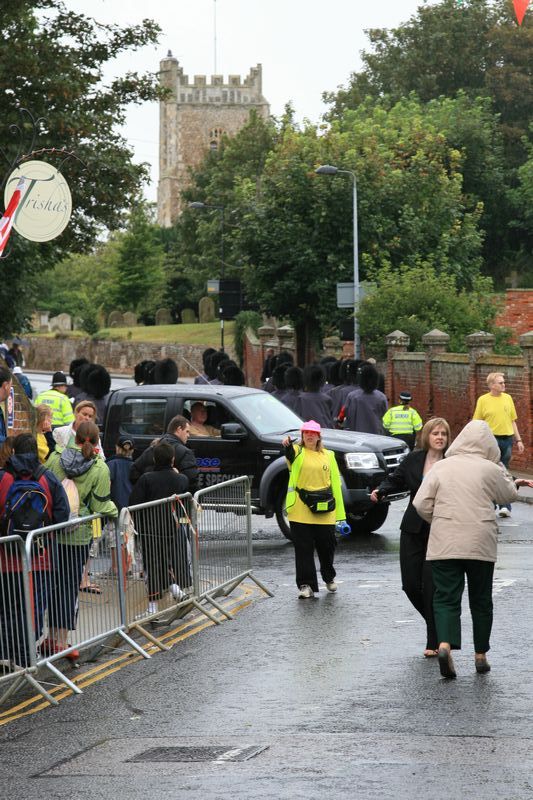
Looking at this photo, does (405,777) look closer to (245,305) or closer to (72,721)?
(72,721)

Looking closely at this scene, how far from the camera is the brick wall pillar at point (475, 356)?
3042cm

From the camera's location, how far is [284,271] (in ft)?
157

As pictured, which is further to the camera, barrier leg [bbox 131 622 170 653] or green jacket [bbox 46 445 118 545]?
green jacket [bbox 46 445 118 545]

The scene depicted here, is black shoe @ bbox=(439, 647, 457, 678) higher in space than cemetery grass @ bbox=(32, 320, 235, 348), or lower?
lower

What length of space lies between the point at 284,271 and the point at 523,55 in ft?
101

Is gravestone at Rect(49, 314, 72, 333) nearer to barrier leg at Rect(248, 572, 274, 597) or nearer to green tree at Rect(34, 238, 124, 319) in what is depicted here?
green tree at Rect(34, 238, 124, 319)

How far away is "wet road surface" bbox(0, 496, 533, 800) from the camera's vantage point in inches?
291

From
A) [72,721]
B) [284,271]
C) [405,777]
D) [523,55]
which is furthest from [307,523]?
[523,55]

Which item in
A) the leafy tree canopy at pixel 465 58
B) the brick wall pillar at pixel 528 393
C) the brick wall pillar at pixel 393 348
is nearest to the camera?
the brick wall pillar at pixel 528 393

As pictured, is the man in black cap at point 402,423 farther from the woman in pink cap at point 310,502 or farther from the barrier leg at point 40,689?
the barrier leg at point 40,689

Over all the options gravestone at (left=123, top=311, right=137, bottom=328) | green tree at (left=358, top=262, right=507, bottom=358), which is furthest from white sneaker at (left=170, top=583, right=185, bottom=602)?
gravestone at (left=123, top=311, right=137, bottom=328)

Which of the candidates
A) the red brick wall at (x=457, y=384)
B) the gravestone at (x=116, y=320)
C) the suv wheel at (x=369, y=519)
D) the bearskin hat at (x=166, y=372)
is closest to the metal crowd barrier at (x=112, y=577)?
the suv wheel at (x=369, y=519)

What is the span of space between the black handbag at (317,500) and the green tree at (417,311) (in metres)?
23.3

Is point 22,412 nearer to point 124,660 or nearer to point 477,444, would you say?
point 124,660
